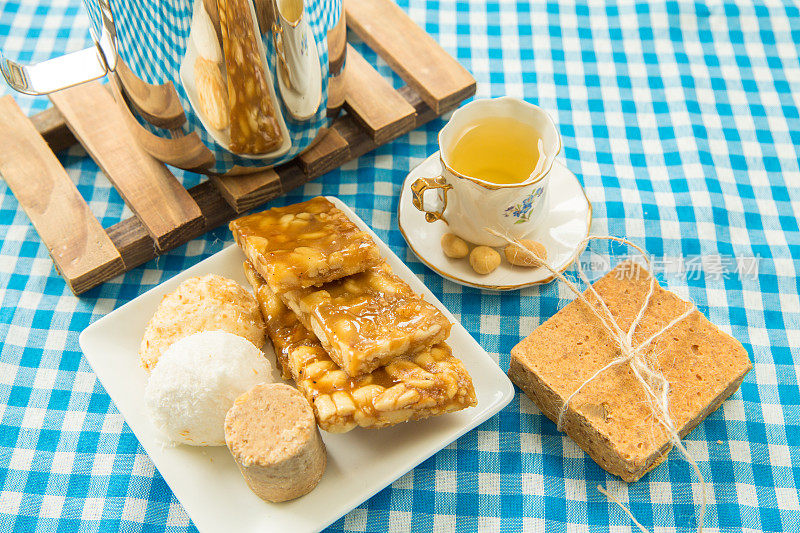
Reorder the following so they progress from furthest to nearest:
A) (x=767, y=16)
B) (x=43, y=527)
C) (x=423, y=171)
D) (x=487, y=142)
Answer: (x=767, y=16) < (x=423, y=171) < (x=487, y=142) < (x=43, y=527)

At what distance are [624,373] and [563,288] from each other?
0.25 metres

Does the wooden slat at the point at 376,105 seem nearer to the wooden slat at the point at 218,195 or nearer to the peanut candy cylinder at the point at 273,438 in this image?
the wooden slat at the point at 218,195

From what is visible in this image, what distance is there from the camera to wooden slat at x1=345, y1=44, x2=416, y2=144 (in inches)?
58.7

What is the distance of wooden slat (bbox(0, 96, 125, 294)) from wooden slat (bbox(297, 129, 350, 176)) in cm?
41

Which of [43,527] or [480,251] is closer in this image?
[43,527]

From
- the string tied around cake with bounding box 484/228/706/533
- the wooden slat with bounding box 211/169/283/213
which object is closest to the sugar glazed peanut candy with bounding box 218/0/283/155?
the wooden slat with bounding box 211/169/283/213

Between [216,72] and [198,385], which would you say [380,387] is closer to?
[198,385]

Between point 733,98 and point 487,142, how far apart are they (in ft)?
2.43

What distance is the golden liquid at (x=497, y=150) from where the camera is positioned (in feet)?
4.30

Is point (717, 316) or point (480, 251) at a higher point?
point (480, 251)

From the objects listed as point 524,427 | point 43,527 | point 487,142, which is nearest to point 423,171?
point 487,142

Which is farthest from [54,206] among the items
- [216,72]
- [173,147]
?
[216,72]

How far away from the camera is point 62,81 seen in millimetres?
1218

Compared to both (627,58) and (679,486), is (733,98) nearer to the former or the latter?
(627,58)
